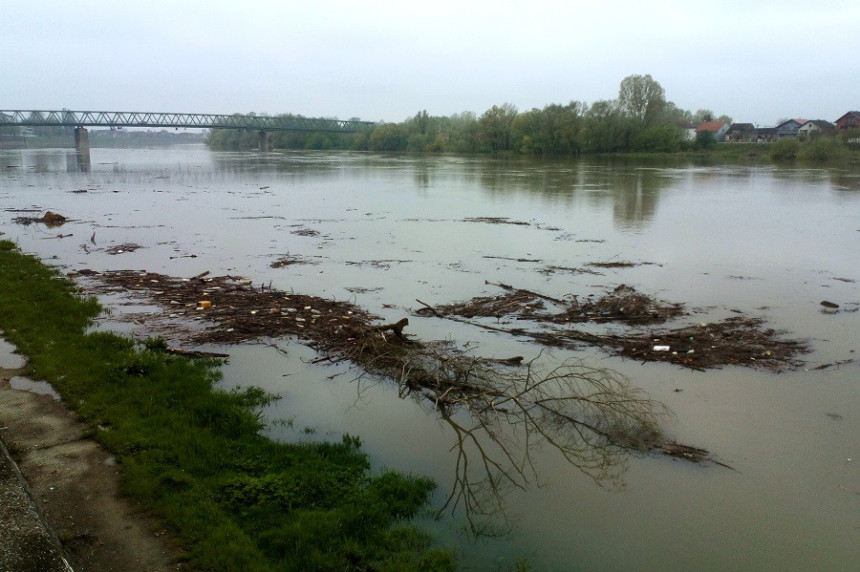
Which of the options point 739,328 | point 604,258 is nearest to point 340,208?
point 604,258

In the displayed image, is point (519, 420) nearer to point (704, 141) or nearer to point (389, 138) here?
point (704, 141)

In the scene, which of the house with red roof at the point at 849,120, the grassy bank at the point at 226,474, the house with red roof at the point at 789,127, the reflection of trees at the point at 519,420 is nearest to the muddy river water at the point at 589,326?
the reflection of trees at the point at 519,420

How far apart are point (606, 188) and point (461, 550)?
35.7 metres

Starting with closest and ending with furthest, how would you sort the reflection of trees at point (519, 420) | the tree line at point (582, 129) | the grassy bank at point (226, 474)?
1. the grassy bank at point (226, 474)
2. the reflection of trees at point (519, 420)
3. the tree line at point (582, 129)

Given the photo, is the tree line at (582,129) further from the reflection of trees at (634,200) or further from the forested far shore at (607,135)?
the reflection of trees at (634,200)

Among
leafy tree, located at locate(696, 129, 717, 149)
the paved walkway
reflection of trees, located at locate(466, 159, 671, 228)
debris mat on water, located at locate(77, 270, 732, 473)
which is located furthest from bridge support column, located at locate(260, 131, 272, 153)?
the paved walkway

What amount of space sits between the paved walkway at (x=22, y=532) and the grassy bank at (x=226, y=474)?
2.63ft

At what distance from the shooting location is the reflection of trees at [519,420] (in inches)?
244

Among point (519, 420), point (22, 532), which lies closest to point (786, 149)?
point (519, 420)

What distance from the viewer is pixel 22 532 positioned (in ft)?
13.8

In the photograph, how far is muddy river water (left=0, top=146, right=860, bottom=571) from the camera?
552cm

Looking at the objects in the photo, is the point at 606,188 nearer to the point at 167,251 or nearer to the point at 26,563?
the point at 167,251

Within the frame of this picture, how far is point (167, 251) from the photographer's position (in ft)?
57.4

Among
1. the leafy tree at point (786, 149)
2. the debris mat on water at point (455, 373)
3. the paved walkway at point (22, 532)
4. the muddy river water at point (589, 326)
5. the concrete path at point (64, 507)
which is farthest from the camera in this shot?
the leafy tree at point (786, 149)
